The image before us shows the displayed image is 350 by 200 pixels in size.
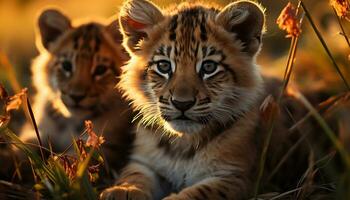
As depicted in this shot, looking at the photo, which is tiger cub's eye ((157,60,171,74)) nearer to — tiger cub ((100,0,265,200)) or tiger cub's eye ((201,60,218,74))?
tiger cub ((100,0,265,200))

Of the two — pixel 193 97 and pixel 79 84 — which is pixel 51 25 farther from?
pixel 193 97

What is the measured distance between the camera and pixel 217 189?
16.1 ft

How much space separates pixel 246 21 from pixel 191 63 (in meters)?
0.61

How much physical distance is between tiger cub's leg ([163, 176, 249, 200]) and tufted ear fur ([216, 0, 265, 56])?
1.10 meters

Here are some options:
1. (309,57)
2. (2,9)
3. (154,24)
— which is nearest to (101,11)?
(2,9)

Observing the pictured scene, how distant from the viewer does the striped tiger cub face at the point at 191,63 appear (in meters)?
4.91

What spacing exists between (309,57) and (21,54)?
5722 mm

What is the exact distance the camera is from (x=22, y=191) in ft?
15.4

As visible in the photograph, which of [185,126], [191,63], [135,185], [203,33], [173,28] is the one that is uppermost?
[173,28]

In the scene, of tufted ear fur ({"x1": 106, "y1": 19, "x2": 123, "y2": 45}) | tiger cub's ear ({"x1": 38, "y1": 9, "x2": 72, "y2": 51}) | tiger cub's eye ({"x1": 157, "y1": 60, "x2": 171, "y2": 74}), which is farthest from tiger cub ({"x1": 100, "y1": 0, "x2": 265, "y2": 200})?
tiger cub's ear ({"x1": 38, "y1": 9, "x2": 72, "y2": 51})

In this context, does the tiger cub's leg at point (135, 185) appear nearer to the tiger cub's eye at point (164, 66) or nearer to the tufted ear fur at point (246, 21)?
the tiger cub's eye at point (164, 66)

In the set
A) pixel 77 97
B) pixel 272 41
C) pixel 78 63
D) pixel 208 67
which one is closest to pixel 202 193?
pixel 208 67

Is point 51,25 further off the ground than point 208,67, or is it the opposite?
point 51,25

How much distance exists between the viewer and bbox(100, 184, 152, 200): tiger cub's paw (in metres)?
4.67
